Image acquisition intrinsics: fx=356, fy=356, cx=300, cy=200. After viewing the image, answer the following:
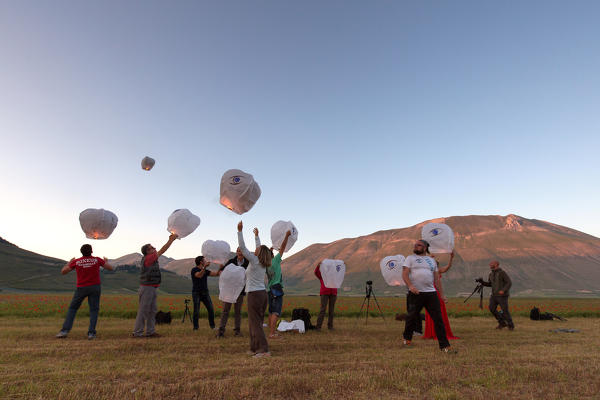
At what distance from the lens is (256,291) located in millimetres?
6590

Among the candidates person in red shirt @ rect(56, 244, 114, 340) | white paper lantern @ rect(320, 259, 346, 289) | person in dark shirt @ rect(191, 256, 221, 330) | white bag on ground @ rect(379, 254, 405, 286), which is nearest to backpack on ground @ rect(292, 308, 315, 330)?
white paper lantern @ rect(320, 259, 346, 289)

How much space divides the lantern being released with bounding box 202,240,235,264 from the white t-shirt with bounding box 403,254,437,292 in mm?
6202

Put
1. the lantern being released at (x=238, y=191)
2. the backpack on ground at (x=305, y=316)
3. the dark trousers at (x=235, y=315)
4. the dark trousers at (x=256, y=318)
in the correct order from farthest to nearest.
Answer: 1. the backpack on ground at (x=305, y=316)
2. the dark trousers at (x=235, y=315)
3. the lantern being released at (x=238, y=191)
4. the dark trousers at (x=256, y=318)

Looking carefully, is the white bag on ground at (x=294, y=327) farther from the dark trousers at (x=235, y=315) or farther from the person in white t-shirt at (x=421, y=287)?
the person in white t-shirt at (x=421, y=287)

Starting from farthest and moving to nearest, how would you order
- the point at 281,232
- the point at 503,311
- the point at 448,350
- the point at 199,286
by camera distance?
the point at 503,311, the point at 281,232, the point at 199,286, the point at 448,350

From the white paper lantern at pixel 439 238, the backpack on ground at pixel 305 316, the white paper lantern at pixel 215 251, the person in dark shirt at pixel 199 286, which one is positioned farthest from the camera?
the white paper lantern at pixel 215 251

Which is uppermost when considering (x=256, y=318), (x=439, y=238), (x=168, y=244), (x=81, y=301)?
(x=439, y=238)

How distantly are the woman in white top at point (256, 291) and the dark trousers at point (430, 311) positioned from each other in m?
3.03

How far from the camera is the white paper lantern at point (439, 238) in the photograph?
28.8 feet

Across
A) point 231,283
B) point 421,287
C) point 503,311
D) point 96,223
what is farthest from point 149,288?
point 503,311

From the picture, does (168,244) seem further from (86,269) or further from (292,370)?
(292,370)

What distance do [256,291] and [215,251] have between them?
17.0 feet

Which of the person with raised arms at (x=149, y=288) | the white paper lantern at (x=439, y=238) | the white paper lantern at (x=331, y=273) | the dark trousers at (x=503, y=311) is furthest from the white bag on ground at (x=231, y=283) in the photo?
the dark trousers at (x=503, y=311)

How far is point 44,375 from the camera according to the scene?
468 cm
